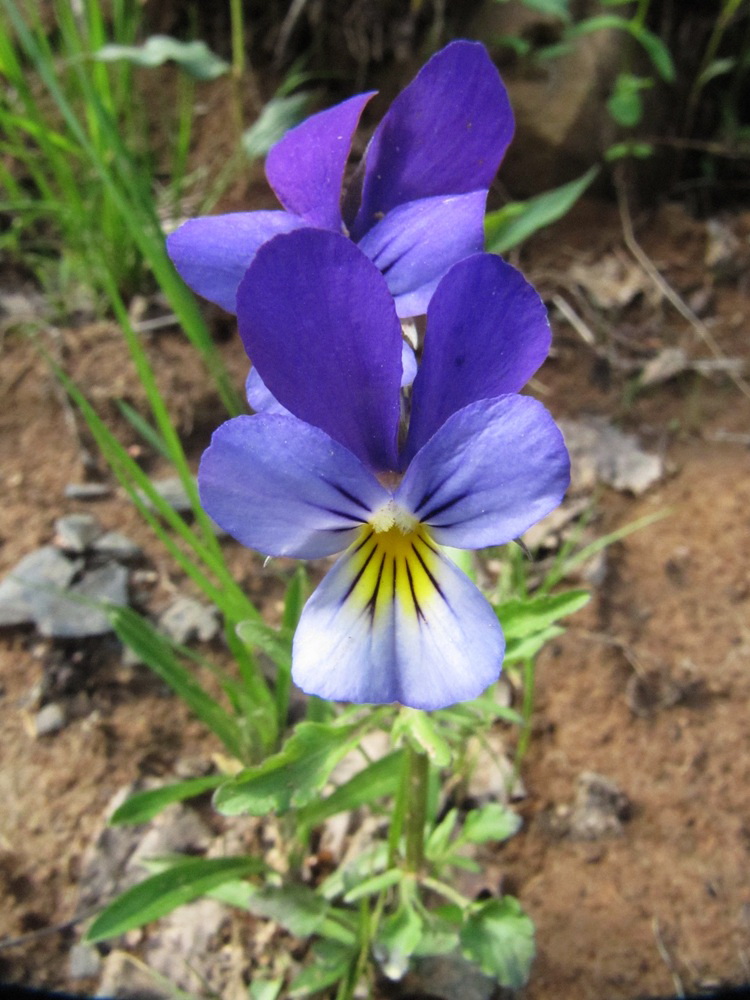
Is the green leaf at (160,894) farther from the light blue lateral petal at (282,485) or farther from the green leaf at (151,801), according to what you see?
the light blue lateral petal at (282,485)

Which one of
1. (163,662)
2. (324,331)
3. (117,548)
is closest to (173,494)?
(117,548)

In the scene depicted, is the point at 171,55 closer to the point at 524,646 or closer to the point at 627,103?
the point at 627,103

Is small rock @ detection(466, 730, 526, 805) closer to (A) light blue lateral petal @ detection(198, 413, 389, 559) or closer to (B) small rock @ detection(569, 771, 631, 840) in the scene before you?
(B) small rock @ detection(569, 771, 631, 840)

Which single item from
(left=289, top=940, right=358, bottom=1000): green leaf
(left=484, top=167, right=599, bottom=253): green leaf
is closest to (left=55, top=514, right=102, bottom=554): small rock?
(left=289, top=940, right=358, bottom=1000): green leaf

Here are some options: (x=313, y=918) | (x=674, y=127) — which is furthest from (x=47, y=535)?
(x=674, y=127)

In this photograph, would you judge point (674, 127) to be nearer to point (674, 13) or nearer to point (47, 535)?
point (674, 13)

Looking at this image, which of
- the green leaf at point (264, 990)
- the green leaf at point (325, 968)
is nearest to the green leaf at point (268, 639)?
the green leaf at point (325, 968)
